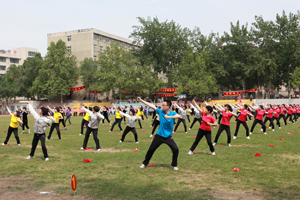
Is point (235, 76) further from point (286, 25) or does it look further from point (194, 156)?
point (194, 156)

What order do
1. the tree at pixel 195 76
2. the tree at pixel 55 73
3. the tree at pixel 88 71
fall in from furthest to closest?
the tree at pixel 88 71 → the tree at pixel 55 73 → the tree at pixel 195 76

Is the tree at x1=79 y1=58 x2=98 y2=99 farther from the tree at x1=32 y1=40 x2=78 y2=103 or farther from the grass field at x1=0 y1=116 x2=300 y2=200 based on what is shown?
the grass field at x1=0 y1=116 x2=300 y2=200

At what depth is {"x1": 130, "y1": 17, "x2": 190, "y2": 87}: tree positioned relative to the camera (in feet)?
211

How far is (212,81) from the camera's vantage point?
5797 cm

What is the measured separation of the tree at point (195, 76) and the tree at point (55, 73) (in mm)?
25024

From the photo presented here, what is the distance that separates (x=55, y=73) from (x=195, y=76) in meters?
31.4

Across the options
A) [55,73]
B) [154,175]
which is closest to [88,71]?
[55,73]

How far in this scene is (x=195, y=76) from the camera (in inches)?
2314

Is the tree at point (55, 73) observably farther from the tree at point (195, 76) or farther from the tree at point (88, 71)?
the tree at point (195, 76)

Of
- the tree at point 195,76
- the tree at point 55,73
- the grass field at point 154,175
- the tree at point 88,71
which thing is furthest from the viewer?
the tree at point 88,71

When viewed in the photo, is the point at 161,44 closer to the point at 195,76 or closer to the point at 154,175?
the point at 195,76

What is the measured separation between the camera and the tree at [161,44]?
2534 inches

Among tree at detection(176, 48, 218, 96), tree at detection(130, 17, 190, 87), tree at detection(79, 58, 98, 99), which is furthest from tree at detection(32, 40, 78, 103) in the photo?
tree at detection(176, 48, 218, 96)

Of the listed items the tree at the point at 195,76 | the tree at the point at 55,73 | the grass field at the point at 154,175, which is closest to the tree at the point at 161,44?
the tree at the point at 195,76
